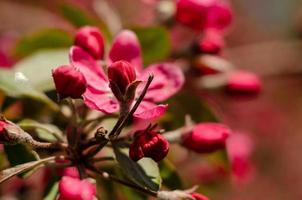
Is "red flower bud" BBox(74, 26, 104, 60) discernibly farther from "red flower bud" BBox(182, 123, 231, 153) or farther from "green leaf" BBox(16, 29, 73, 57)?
"green leaf" BBox(16, 29, 73, 57)

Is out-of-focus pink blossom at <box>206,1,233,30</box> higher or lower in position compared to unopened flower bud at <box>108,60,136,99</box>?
lower

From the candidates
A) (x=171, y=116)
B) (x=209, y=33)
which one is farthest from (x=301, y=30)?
(x=171, y=116)

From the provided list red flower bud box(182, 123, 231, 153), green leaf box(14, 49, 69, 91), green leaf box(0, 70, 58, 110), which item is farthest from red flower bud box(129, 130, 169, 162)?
green leaf box(14, 49, 69, 91)

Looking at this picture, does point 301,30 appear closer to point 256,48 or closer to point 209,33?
point 256,48

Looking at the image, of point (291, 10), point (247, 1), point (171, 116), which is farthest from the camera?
point (247, 1)

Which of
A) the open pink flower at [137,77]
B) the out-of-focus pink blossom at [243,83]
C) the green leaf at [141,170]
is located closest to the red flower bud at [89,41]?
the open pink flower at [137,77]

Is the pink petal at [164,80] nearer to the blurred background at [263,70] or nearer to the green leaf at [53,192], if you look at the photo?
the green leaf at [53,192]
